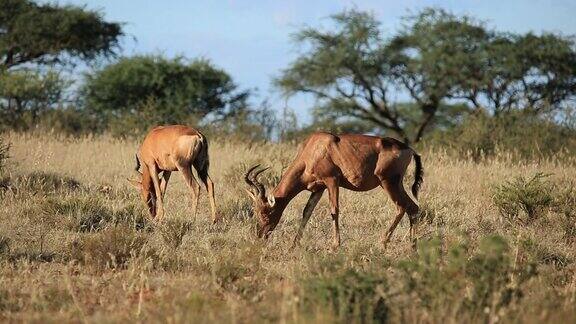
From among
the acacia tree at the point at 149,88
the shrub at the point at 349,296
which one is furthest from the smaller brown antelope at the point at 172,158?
the acacia tree at the point at 149,88

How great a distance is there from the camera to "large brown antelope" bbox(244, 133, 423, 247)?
33.7ft

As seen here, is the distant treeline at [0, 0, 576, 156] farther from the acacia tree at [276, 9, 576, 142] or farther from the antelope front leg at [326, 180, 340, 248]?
the antelope front leg at [326, 180, 340, 248]

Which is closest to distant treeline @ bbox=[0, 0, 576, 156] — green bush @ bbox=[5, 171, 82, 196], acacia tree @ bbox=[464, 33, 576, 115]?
acacia tree @ bbox=[464, 33, 576, 115]

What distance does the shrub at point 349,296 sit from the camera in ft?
19.1

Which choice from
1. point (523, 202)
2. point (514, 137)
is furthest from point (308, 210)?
point (514, 137)

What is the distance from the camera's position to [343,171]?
10297 millimetres

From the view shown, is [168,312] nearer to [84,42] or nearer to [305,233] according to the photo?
[305,233]

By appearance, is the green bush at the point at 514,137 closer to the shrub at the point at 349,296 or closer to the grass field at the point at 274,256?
the grass field at the point at 274,256

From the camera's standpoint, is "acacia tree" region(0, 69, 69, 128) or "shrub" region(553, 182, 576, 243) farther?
"acacia tree" region(0, 69, 69, 128)

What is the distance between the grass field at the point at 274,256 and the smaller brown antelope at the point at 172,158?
0.37m

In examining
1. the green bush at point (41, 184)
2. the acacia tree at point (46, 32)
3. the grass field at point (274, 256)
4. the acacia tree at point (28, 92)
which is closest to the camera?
the grass field at point (274, 256)

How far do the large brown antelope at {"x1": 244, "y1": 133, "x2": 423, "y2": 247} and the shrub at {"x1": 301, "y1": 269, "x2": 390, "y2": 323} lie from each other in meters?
3.99

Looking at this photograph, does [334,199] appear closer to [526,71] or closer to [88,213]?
[88,213]

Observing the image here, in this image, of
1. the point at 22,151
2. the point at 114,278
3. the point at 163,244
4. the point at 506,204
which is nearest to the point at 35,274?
the point at 114,278
